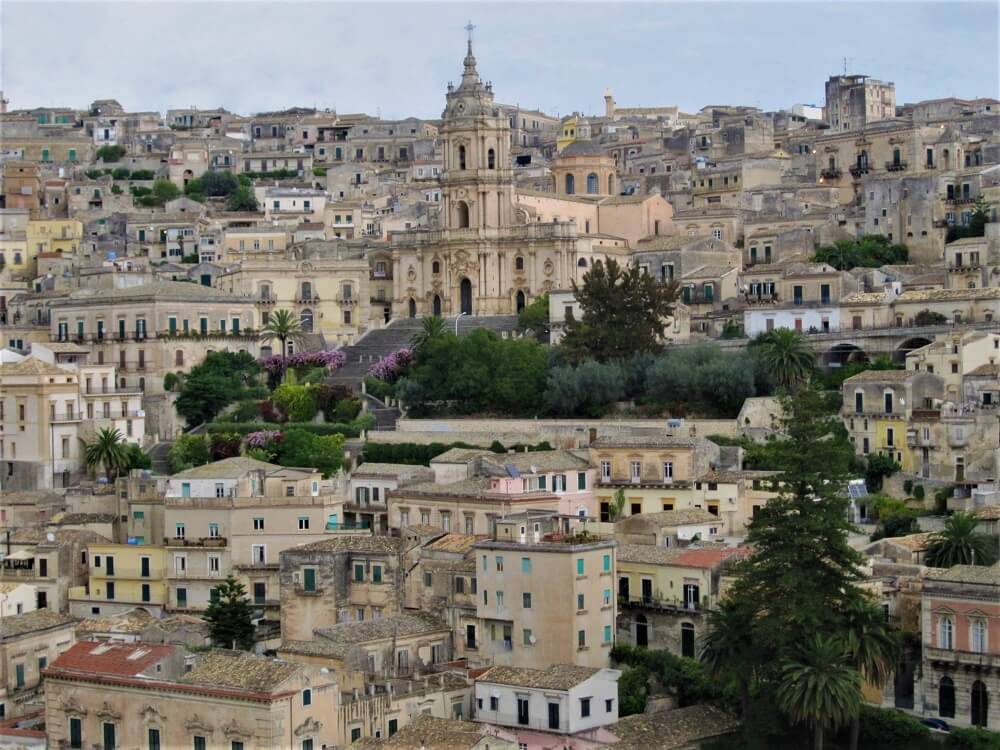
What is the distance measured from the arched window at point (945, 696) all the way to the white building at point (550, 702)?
7027 mm

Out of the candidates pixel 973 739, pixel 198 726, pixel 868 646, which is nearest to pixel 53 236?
pixel 198 726

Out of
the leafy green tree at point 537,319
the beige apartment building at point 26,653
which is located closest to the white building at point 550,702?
the beige apartment building at point 26,653

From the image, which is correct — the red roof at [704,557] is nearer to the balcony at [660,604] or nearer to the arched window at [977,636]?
the balcony at [660,604]

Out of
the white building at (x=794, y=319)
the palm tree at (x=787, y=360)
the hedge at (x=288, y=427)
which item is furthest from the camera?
the white building at (x=794, y=319)

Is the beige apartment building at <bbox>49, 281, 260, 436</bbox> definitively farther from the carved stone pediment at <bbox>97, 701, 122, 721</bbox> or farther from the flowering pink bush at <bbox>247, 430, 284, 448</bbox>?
the carved stone pediment at <bbox>97, 701, 122, 721</bbox>

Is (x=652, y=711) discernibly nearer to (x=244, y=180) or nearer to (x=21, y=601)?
(x=21, y=601)

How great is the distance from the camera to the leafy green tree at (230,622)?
52250mm

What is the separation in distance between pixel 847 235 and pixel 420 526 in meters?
32.9

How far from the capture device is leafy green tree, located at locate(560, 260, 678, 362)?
7069 centimetres

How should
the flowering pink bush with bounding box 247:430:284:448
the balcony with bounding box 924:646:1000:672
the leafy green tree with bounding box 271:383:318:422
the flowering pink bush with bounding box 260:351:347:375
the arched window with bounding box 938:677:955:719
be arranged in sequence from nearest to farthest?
the balcony with bounding box 924:646:1000:672
the arched window with bounding box 938:677:955:719
the flowering pink bush with bounding box 247:430:284:448
the leafy green tree with bounding box 271:383:318:422
the flowering pink bush with bounding box 260:351:347:375

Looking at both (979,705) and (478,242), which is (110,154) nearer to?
(478,242)

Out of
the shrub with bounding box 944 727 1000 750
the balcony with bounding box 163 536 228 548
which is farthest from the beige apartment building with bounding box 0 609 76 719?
the shrub with bounding box 944 727 1000 750

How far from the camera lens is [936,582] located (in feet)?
158

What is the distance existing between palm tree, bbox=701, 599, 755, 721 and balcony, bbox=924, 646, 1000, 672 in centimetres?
405
